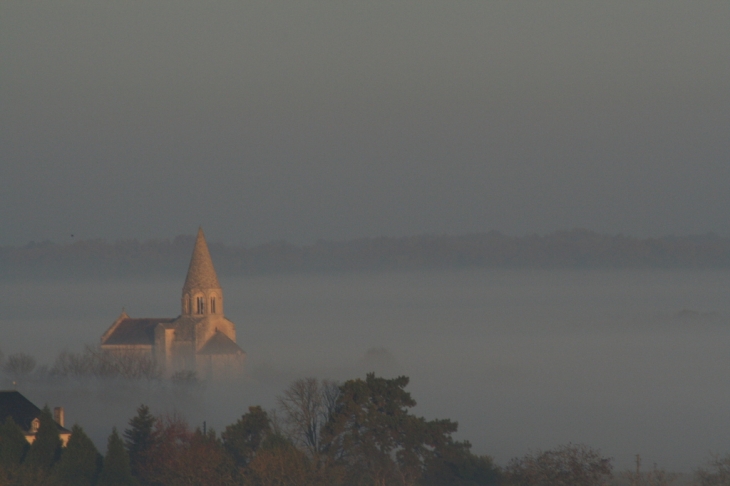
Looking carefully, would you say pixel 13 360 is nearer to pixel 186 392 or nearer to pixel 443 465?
pixel 186 392

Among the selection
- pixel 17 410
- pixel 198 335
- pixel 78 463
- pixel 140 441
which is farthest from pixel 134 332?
pixel 78 463

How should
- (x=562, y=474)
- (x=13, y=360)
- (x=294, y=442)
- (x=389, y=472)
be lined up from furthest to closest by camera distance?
(x=13, y=360)
(x=294, y=442)
(x=389, y=472)
(x=562, y=474)

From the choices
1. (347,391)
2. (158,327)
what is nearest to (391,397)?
(347,391)

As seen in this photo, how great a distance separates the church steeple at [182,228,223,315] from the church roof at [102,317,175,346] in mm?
4555

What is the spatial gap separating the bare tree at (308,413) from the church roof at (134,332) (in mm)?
65302

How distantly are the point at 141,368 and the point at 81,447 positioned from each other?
7058 cm

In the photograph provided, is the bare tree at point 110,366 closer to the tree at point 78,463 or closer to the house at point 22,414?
the house at point 22,414

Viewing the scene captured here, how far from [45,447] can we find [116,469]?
159 inches

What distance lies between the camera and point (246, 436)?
6925 centimetres

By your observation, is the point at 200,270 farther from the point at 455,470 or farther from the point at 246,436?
the point at 455,470

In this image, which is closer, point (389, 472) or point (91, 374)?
point (389, 472)

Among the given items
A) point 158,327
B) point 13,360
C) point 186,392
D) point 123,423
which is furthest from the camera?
point 13,360

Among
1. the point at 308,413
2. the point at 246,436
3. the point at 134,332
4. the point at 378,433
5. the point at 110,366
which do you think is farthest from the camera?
the point at 134,332

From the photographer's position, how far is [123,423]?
11500 centimetres
